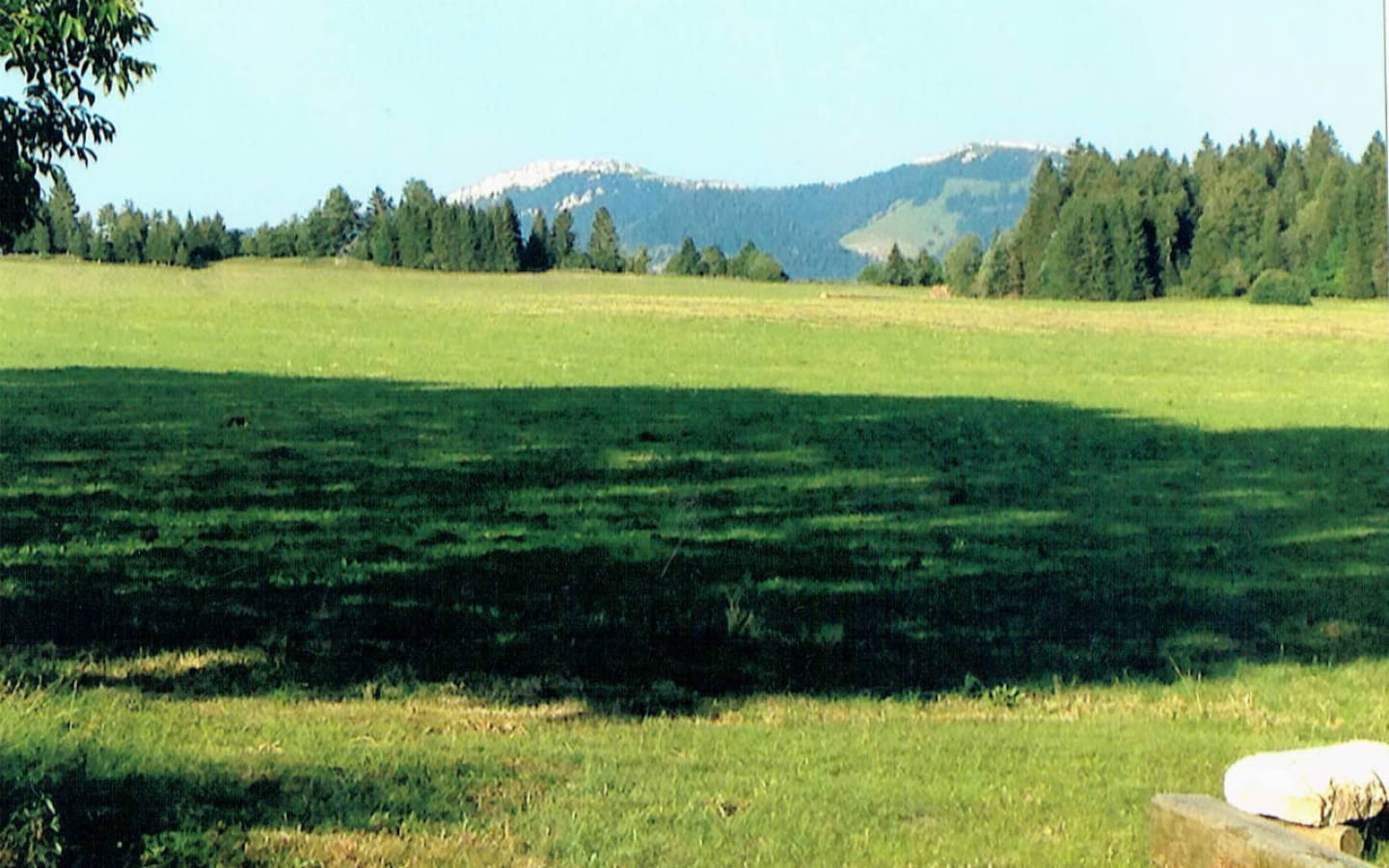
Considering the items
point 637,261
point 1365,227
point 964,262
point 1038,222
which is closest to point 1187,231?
point 1365,227

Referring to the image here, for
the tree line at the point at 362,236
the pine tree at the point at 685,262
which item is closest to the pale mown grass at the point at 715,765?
the tree line at the point at 362,236

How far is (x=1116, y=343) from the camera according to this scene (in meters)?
53.3

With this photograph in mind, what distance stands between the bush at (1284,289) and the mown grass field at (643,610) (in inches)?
1268

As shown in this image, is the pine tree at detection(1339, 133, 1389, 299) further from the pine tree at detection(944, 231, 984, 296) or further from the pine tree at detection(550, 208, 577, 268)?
the pine tree at detection(550, 208, 577, 268)

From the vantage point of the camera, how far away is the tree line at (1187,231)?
5588 cm

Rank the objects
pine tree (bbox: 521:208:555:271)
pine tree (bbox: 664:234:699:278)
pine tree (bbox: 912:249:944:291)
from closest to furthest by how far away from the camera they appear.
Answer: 1. pine tree (bbox: 521:208:555:271)
2. pine tree (bbox: 664:234:699:278)
3. pine tree (bbox: 912:249:944:291)

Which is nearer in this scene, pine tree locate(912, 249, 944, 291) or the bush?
the bush

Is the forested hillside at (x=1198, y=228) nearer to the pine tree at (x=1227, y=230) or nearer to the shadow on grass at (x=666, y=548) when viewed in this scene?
the pine tree at (x=1227, y=230)

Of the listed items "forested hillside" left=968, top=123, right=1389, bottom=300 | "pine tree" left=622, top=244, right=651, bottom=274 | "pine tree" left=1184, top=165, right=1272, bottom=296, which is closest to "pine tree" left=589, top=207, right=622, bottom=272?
"pine tree" left=622, top=244, right=651, bottom=274

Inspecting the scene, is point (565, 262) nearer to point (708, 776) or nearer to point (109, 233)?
point (109, 233)

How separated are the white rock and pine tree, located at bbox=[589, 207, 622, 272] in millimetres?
19364

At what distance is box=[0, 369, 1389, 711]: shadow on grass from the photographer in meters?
11.8

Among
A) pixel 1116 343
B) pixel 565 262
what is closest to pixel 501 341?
pixel 565 262

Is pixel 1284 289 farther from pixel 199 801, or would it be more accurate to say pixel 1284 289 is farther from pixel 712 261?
pixel 199 801
